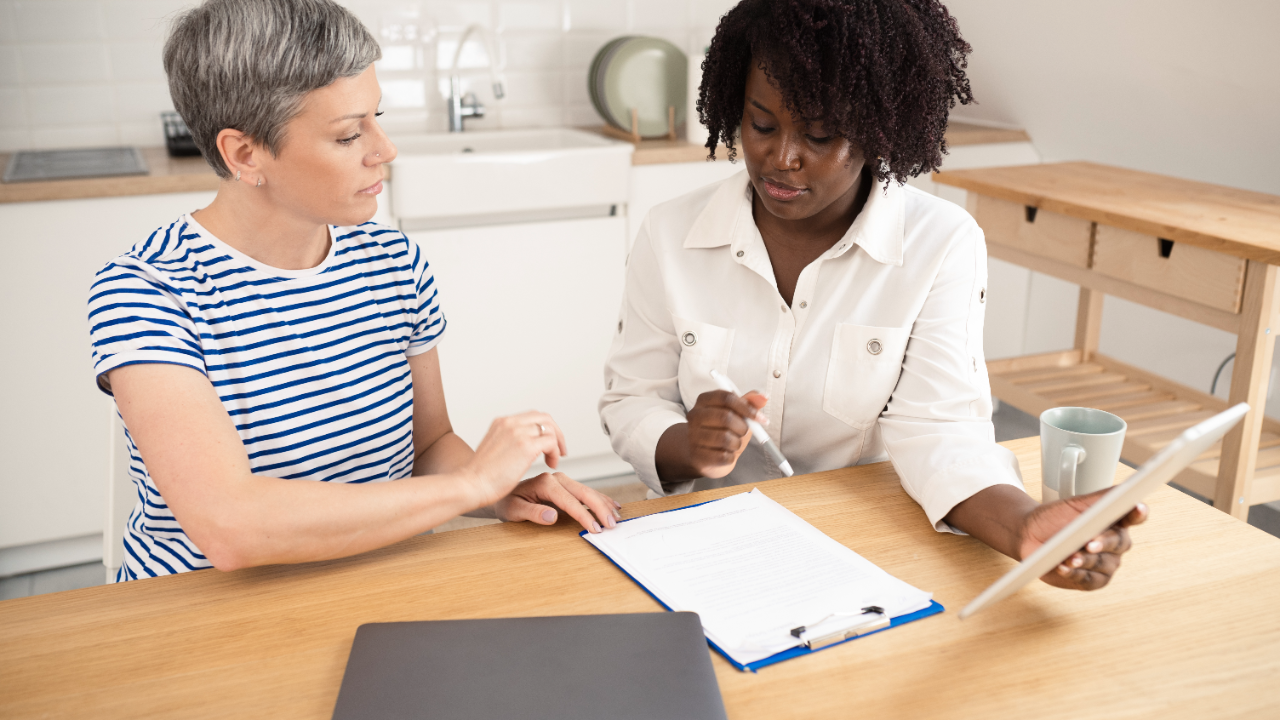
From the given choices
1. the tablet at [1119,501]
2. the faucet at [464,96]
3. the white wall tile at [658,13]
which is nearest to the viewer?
the tablet at [1119,501]

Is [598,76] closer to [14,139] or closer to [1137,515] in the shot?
[14,139]

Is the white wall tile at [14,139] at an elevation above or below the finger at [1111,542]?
above

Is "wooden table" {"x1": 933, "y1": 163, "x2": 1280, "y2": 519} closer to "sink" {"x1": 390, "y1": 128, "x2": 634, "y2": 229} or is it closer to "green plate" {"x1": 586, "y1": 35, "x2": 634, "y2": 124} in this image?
"sink" {"x1": 390, "y1": 128, "x2": 634, "y2": 229}

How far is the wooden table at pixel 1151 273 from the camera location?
1899 mm

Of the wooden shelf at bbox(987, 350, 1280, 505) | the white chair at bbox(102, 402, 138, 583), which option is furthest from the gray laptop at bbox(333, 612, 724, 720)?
the wooden shelf at bbox(987, 350, 1280, 505)

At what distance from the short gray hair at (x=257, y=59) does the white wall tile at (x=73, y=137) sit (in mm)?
1907

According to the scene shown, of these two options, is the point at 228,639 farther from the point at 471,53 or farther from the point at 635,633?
the point at 471,53

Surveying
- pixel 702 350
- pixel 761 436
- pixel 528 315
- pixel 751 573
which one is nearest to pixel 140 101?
pixel 528 315

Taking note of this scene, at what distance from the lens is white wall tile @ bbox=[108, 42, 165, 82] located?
2.70 m

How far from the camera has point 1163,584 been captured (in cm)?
94

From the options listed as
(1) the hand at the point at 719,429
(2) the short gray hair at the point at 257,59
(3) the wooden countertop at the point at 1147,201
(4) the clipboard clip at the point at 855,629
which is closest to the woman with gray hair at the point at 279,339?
(2) the short gray hair at the point at 257,59

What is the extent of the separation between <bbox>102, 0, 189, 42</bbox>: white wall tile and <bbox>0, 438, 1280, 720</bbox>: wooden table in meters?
2.20

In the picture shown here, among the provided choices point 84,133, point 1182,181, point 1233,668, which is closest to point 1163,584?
point 1233,668

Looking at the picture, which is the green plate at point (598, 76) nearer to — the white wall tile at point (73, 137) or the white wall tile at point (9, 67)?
the white wall tile at point (73, 137)
